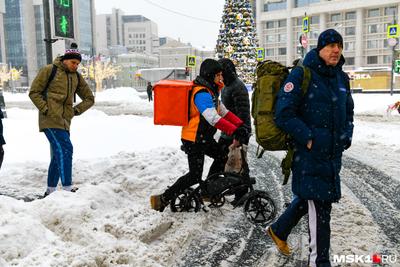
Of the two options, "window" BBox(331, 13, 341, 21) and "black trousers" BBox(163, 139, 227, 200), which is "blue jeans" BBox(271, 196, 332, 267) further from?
"window" BBox(331, 13, 341, 21)

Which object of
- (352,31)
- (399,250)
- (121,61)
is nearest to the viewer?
(399,250)

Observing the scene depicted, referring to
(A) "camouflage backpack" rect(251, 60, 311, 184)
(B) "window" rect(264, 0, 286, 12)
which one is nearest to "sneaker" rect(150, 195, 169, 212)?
(A) "camouflage backpack" rect(251, 60, 311, 184)

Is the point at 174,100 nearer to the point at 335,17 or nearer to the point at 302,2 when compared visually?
the point at 335,17

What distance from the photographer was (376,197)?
5.77 meters

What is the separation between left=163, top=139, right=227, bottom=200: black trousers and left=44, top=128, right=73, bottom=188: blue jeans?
142 centimetres

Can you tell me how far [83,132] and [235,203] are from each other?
765cm

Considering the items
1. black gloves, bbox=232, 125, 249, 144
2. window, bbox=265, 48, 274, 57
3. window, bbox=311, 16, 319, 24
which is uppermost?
window, bbox=311, 16, 319, 24

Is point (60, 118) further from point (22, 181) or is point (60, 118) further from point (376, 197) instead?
point (376, 197)

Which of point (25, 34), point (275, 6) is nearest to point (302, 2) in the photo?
point (275, 6)

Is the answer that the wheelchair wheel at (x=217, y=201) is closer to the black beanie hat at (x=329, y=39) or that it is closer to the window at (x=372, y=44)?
the black beanie hat at (x=329, y=39)

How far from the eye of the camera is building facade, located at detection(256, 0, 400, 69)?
70.5 m

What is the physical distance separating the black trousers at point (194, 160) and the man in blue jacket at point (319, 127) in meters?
1.53

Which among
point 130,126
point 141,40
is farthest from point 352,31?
point 141,40

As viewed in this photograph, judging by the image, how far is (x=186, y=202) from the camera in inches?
196
